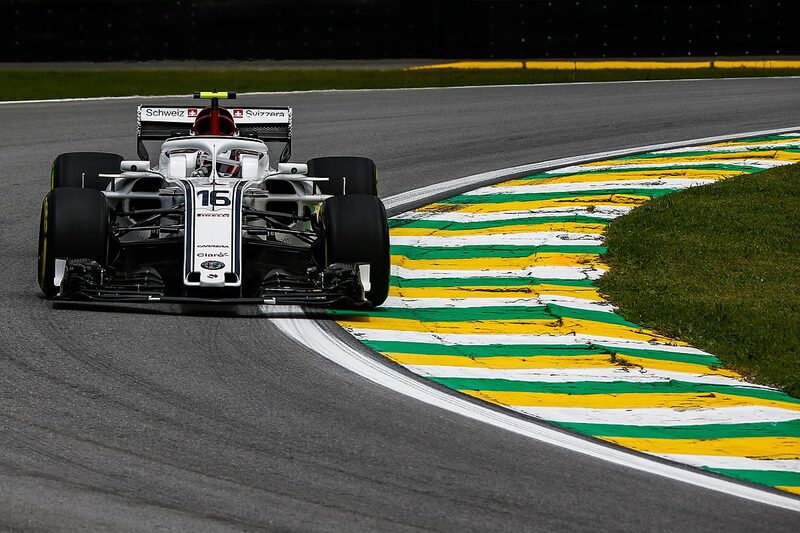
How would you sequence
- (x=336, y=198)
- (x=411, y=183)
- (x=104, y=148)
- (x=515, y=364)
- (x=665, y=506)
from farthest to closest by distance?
(x=104, y=148) < (x=411, y=183) < (x=336, y=198) < (x=515, y=364) < (x=665, y=506)

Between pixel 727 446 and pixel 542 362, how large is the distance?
156 cm

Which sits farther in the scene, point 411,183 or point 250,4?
point 250,4

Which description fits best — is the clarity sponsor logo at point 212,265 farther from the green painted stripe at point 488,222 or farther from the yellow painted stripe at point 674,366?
the green painted stripe at point 488,222

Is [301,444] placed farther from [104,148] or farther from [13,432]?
[104,148]

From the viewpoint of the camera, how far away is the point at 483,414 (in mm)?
6426

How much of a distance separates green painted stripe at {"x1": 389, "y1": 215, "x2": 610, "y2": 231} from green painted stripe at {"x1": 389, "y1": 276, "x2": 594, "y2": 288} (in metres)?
1.61

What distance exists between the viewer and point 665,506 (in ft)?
17.1

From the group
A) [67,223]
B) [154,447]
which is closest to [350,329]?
[67,223]

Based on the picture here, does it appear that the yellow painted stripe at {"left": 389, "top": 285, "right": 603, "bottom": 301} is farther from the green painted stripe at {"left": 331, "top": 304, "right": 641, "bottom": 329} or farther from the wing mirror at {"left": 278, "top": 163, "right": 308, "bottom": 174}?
the wing mirror at {"left": 278, "top": 163, "right": 308, "bottom": 174}

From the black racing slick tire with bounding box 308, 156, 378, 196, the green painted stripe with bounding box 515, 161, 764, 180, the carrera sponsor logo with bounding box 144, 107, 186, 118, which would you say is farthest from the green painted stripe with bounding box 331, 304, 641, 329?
the green painted stripe with bounding box 515, 161, 764, 180

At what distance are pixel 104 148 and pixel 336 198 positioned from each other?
6.66 meters

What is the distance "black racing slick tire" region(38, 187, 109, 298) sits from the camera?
27.2 feet

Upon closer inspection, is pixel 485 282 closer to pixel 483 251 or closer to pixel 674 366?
pixel 483 251

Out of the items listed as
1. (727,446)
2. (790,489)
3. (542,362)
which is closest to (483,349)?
(542,362)
